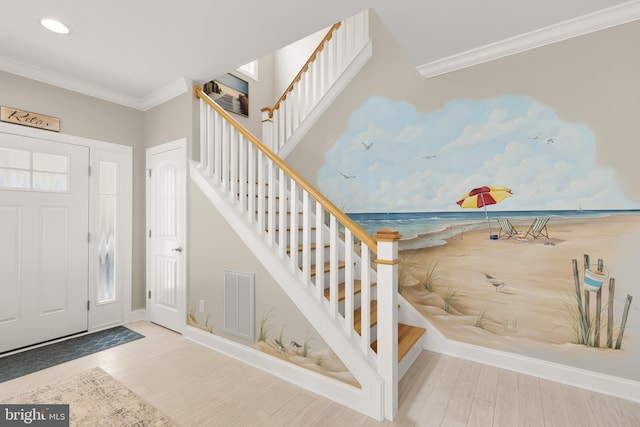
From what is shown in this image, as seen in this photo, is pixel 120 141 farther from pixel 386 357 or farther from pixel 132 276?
pixel 386 357

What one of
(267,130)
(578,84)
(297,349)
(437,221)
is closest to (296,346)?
(297,349)

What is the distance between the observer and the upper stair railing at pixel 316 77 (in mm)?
3248

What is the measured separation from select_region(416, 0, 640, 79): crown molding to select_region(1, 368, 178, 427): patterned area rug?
3.19 metres

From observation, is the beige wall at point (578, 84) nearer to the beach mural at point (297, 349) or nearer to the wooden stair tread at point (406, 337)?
the wooden stair tread at point (406, 337)

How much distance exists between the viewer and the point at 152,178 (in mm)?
3508

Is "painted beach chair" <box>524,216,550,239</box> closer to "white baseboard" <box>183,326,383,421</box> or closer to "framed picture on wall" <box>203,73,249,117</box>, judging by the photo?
"white baseboard" <box>183,326,383,421</box>

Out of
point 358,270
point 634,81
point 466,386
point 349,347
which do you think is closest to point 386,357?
point 349,347

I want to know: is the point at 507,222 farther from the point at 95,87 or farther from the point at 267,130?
the point at 95,87

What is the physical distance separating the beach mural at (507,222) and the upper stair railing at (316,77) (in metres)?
0.62

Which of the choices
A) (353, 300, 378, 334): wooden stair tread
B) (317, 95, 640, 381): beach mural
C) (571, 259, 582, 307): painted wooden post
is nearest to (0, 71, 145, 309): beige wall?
(317, 95, 640, 381): beach mural

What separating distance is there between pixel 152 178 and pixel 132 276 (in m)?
1.19

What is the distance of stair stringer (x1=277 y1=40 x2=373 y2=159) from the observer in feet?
10.4

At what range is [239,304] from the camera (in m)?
2.61

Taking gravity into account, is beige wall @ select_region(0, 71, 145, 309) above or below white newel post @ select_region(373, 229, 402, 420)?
above
